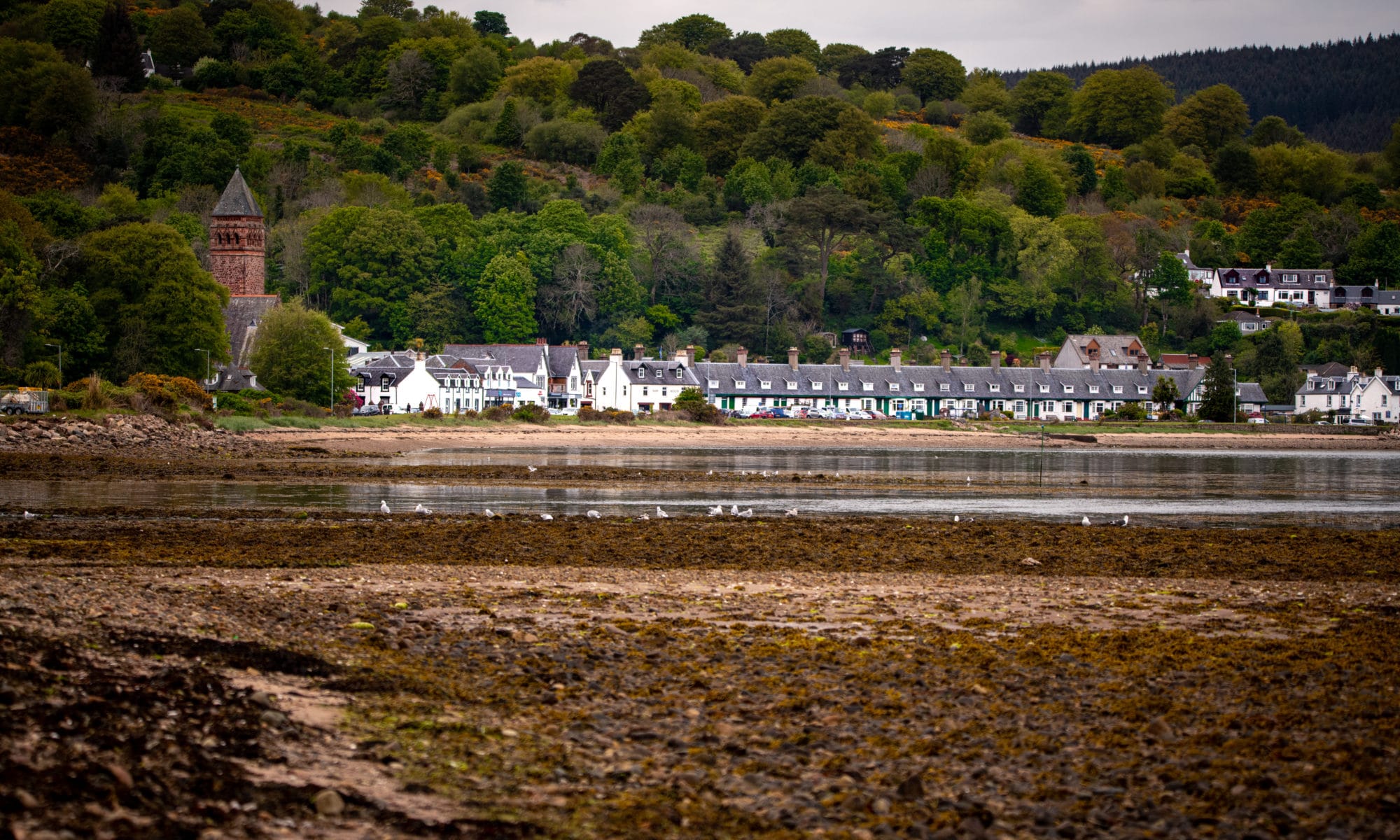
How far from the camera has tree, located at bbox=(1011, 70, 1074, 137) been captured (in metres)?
194

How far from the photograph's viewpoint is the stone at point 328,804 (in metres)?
6.97

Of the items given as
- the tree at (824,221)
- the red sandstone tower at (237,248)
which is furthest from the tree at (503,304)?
the tree at (824,221)

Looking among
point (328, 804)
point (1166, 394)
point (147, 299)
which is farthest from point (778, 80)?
point (328, 804)

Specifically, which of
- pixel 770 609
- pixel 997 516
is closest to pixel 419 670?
pixel 770 609

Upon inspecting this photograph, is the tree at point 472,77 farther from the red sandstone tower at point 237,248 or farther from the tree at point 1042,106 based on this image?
the red sandstone tower at point 237,248

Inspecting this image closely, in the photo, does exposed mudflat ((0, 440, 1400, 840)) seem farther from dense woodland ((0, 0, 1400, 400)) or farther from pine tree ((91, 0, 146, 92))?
pine tree ((91, 0, 146, 92))

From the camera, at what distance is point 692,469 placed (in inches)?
1671

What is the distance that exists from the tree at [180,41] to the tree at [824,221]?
92411mm

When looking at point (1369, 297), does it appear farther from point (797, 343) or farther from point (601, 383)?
point (601, 383)

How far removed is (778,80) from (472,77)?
42504 millimetres

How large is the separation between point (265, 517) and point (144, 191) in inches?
4137

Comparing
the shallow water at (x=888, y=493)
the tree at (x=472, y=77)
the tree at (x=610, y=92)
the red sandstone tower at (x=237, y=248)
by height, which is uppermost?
the tree at (x=472, y=77)

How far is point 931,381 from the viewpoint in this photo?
307ft

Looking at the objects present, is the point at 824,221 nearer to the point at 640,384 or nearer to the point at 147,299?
the point at 640,384
